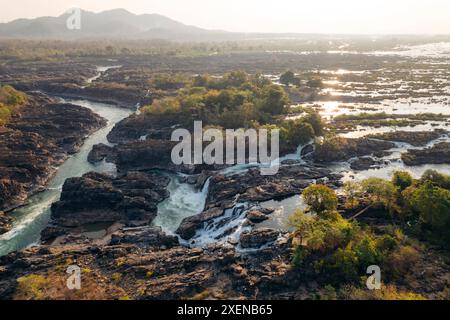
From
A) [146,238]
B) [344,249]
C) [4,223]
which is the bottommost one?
[146,238]

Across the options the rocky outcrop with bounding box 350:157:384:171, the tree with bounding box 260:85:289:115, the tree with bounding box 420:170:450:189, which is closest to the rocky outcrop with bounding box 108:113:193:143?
the tree with bounding box 260:85:289:115

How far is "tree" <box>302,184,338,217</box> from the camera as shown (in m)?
48.2

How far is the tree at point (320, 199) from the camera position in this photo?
48188mm

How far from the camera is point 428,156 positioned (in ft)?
237

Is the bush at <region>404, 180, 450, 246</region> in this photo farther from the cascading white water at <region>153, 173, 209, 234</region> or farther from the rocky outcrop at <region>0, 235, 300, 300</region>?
the cascading white water at <region>153, 173, 209, 234</region>

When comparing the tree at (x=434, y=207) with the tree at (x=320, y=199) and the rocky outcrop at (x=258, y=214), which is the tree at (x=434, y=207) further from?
the rocky outcrop at (x=258, y=214)

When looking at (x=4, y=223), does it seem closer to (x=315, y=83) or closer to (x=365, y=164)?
(x=365, y=164)

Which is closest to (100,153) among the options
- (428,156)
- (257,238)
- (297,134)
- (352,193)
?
(297,134)

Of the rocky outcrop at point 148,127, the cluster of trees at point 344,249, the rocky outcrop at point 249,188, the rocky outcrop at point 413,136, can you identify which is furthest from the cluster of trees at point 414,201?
the rocky outcrop at point 148,127

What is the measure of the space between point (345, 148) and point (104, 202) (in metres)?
43.3

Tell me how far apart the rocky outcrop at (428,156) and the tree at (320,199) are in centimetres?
2894
